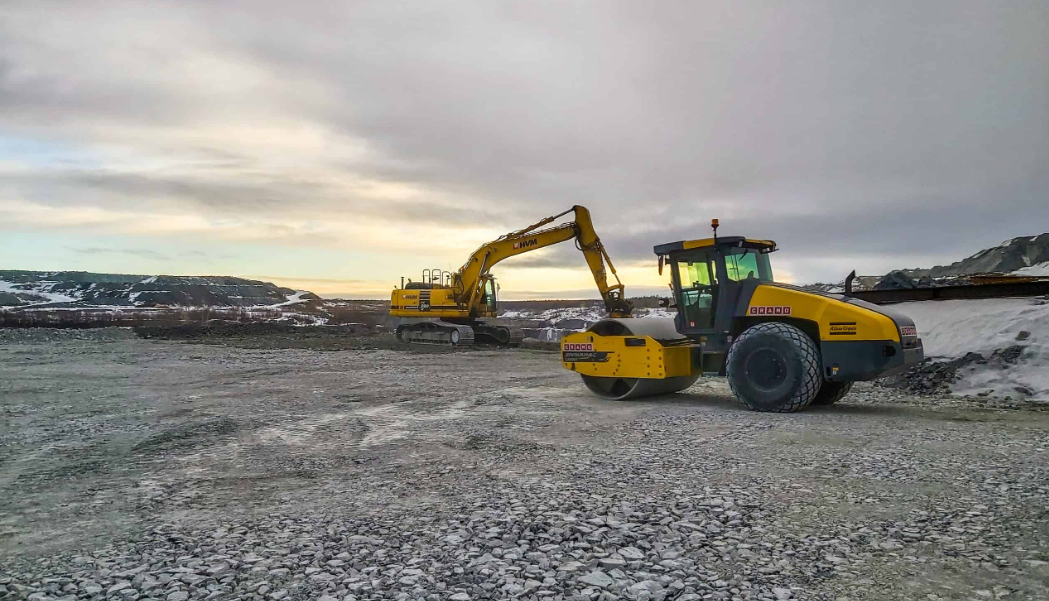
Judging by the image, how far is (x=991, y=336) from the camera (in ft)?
41.5

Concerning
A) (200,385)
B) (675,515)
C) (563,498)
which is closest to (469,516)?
(563,498)

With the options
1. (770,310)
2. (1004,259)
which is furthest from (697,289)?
(1004,259)

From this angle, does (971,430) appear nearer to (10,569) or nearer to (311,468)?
(311,468)

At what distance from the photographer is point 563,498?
5.41 meters

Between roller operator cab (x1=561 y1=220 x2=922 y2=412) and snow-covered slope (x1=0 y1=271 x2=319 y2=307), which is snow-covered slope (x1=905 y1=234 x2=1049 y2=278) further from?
snow-covered slope (x1=0 y1=271 x2=319 y2=307)

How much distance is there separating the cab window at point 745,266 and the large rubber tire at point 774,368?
1.03 metres

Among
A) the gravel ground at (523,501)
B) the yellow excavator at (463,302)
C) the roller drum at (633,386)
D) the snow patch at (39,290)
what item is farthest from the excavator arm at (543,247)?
the snow patch at (39,290)

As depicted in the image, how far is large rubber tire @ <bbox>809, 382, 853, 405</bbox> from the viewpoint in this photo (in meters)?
10.7

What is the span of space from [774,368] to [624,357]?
2.58m

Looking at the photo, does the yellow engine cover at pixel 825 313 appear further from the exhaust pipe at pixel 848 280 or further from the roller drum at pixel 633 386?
the roller drum at pixel 633 386

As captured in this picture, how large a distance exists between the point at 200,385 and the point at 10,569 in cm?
1056

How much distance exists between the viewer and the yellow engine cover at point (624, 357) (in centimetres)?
1126

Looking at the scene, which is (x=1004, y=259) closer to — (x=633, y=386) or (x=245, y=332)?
(x=633, y=386)

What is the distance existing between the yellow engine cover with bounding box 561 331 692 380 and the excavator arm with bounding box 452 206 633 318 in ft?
27.7
